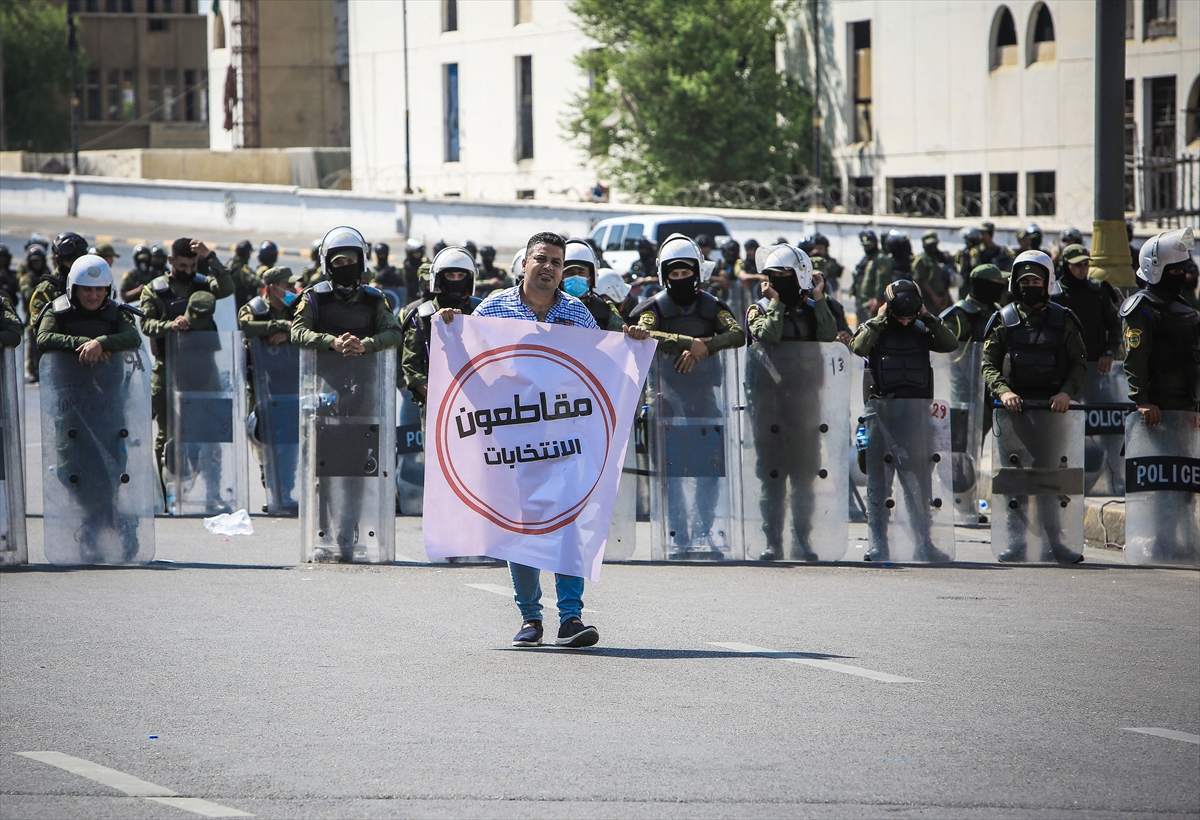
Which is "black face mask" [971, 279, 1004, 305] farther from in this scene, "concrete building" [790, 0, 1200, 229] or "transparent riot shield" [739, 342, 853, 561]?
"concrete building" [790, 0, 1200, 229]

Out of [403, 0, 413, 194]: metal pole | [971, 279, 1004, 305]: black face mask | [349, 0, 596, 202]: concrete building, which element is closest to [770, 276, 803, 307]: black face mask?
[971, 279, 1004, 305]: black face mask

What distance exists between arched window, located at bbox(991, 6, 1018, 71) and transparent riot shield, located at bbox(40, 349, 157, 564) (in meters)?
35.6

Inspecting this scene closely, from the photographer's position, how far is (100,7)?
3664 inches

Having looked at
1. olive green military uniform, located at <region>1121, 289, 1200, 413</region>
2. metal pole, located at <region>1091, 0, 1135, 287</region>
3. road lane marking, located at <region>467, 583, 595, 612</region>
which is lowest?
road lane marking, located at <region>467, 583, 595, 612</region>

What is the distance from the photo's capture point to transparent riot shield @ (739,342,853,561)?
35.8ft

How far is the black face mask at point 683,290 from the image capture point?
11.1 metres

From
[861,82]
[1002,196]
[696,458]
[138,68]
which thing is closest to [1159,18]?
[1002,196]

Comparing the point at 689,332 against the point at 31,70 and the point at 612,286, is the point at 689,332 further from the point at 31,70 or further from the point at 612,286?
the point at 31,70

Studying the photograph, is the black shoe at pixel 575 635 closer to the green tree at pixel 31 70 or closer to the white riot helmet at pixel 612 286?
the white riot helmet at pixel 612 286

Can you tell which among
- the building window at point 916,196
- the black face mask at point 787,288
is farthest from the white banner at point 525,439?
the building window at point 916,196

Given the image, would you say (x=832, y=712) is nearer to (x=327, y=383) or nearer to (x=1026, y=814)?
(x=1026, y=814)

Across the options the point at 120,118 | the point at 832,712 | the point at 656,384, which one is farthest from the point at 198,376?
the point at 120,118

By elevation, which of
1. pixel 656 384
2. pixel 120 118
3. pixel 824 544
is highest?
pixel 120 118

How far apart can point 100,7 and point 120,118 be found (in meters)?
6.12
